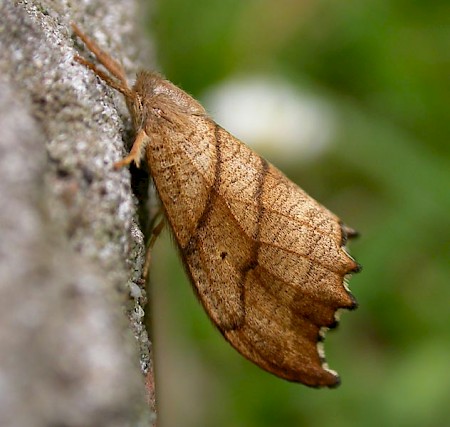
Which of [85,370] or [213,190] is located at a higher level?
[213,190]

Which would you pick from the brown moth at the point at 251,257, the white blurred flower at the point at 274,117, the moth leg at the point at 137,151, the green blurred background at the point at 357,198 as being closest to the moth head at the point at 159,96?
the brown moth at the point at 251,257

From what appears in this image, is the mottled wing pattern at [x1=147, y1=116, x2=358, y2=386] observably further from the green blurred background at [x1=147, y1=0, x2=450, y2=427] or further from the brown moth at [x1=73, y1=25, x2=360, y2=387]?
the green blurred background at [x1=147, y1=0, x2=450, y2=427]

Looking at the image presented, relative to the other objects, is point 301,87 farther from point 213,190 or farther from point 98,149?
point 98,149

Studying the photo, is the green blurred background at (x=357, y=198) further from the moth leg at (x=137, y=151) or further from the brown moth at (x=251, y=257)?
the moth leg at (x=137, y=151)

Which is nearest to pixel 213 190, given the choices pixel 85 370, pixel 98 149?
pixel 98 149

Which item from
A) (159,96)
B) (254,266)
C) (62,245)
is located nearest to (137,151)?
(159,96)

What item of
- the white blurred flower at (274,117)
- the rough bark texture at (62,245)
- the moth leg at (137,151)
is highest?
the white blurred flower at (274,117)
